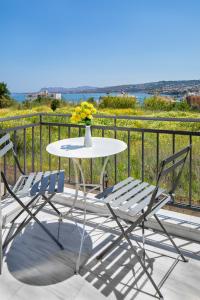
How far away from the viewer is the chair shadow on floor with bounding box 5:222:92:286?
1959mm

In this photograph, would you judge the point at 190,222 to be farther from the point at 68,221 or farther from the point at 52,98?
the point at 52,98

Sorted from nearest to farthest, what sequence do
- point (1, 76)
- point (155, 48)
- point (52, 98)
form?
point (52, 98) < point (155, 48) < point (1, 76)

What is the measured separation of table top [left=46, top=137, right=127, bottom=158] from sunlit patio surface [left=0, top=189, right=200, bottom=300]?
773 mm

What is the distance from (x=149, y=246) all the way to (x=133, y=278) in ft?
1.50

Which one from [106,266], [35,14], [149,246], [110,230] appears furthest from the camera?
[35,14]

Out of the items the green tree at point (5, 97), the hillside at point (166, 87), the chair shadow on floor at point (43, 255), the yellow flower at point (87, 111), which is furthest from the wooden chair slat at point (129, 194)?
the green tree at point (5, 97)

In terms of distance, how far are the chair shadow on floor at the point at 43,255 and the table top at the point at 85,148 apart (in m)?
0.77

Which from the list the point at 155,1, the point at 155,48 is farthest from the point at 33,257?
the point at 155,48

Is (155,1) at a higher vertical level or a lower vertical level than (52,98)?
higher

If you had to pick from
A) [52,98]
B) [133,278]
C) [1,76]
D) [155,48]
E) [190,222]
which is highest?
[155,48]

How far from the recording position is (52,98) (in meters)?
14.3

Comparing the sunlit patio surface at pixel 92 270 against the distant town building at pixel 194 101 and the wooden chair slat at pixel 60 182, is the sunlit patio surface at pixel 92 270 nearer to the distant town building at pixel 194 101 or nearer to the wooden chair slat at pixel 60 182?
the wooden chair slat at pixel 60 182

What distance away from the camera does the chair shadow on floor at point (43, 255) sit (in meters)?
1.96

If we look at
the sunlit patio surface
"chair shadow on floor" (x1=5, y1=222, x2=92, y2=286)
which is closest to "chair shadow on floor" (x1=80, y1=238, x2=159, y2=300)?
the sunlit patio surface
